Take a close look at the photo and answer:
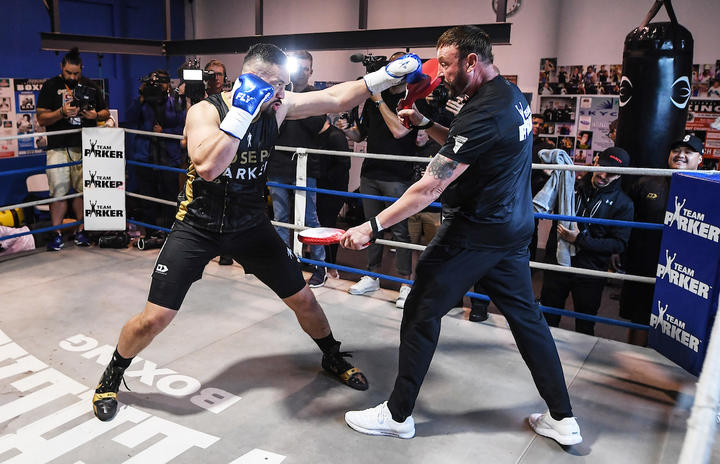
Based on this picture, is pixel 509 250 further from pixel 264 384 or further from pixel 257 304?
pixel 257 304

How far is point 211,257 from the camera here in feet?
8.30

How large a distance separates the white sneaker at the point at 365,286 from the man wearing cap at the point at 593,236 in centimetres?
116

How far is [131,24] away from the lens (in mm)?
8469

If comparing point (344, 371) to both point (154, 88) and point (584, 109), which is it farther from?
point (584, 109)

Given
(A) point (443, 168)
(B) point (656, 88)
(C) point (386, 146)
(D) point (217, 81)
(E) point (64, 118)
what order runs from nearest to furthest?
(A) point (443, 168) → (B) point (656, 88) → (C) point (386, 146) → (D) point (217, 81) → (E) point (64, 118)

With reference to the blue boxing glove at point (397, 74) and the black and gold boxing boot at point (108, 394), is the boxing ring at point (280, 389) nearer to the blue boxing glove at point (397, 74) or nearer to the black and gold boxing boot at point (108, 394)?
the black and gold boxing boot at point (108, 394)

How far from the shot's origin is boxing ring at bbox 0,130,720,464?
7.47 feet

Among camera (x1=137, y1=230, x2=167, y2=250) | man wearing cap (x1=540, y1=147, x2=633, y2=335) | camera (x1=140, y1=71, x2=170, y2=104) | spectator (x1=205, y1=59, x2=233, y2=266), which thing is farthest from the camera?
camera (x1=140, y1=71, x2=170, y2=104)

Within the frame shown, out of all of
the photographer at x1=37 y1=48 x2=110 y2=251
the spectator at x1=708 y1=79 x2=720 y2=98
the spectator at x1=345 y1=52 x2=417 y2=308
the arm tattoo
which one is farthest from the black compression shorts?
the spectator at x1=708 y1=79 x2=720 y2=98

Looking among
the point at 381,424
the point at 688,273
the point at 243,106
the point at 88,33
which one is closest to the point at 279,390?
the point at 381,424

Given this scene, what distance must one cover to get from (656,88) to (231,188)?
9.22ft

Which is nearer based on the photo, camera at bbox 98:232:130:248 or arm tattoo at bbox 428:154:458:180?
arm tattoo at bbox 428:154:458:180

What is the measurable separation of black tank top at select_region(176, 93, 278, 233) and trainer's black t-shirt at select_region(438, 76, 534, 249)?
2.65ft

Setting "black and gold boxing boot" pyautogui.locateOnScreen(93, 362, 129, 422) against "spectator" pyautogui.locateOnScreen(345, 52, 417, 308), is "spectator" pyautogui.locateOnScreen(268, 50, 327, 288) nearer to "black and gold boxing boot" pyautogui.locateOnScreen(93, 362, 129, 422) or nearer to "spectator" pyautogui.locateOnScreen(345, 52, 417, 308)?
"spectator" pyautogui.locateOnScreen(345, 52, 417, 308)
